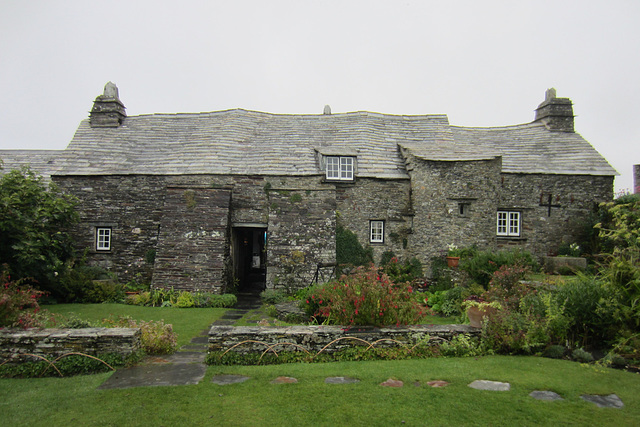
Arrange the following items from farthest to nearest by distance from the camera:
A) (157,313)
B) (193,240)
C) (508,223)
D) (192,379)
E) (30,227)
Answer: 1. (508,223)
2. (193,240)
3. (30,227)
4. (157,313)
5. (192,379)

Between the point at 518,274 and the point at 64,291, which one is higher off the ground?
the point at 518,274

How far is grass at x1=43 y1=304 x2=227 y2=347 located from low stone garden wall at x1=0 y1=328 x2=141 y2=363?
8.21 feet

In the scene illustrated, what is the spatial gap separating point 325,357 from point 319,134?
549 inches

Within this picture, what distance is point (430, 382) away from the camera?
20.7 ft

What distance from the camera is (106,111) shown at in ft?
65.1

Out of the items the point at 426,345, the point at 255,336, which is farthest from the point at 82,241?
the point at 426,345

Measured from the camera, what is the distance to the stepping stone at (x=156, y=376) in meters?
6.46

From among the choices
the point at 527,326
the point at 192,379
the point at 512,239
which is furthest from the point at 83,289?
the point at 512,239

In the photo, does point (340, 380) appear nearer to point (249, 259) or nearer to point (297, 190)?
point (297, 190)

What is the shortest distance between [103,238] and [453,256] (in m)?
14.5

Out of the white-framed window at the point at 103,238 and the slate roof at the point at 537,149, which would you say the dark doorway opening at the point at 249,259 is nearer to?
the white-framed window at the point at 103,238

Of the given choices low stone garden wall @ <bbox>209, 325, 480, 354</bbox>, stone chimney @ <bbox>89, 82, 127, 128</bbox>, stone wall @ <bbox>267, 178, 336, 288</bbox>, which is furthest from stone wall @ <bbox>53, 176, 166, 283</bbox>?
low stone garden wall @ <bbox>209, 325, 480, 354</bbox>

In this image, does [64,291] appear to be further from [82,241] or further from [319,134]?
[319,134]

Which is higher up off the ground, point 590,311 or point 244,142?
point 244,142
